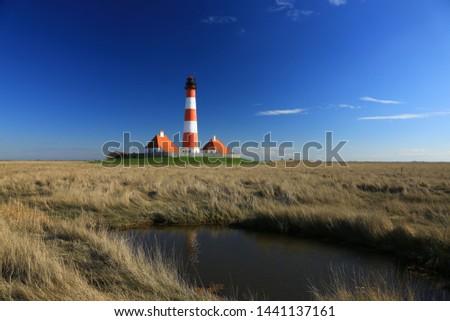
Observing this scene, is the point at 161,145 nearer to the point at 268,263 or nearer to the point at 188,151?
the point at 188,151

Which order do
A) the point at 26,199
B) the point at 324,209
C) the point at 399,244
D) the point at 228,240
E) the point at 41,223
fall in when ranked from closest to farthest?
the point at 399,244 < the point at 41,223 < the point at 228,240 < the point at 324,209 < the point at 26,199

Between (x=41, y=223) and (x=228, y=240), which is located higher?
(x=41, y=223)

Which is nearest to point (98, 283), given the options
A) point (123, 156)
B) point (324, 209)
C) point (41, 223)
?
point (41, 223)

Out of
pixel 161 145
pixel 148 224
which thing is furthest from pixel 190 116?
pixel 148 224

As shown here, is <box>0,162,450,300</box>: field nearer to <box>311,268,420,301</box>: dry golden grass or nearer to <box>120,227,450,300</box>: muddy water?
<box>311,268,420,301</box>: dry golden grass

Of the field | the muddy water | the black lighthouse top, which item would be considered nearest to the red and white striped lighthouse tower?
the black lighthouse top

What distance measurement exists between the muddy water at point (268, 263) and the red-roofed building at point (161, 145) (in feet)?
138

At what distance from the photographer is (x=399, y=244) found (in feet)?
21.6

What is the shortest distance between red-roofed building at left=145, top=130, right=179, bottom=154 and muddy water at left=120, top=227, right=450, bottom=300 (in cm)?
4220

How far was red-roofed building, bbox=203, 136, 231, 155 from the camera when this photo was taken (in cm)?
5416

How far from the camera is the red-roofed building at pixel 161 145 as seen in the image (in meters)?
51.2

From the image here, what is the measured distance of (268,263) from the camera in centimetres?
607
